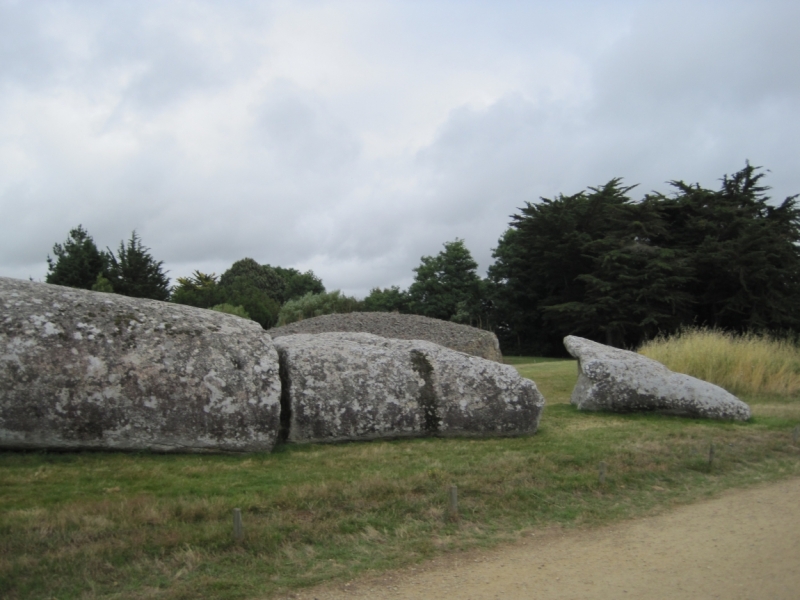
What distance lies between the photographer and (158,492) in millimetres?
6555

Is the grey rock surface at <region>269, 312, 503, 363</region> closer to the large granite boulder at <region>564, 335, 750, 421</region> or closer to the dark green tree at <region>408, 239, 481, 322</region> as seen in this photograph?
the large granite boulder at <region>564, 335, 750, 421</region>

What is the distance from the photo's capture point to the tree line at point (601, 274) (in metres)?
33.6

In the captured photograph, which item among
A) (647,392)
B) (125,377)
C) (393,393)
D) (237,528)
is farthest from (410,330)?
(237,528)

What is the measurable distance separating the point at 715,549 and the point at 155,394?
618 cm

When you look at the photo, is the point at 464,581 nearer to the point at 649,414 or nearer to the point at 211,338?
the point at 211,338

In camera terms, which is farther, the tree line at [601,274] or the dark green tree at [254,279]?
the dark green tree at [254,279]

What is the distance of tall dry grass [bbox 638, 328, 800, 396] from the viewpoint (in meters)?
15.8

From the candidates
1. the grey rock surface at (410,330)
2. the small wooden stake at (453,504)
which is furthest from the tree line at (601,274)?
the small wooden stake at (453,504)

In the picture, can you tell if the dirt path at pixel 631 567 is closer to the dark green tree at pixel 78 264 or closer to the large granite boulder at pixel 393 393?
the large granite boulder at pixel 393 393

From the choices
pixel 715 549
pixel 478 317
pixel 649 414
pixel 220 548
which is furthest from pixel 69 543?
pixel 478 317

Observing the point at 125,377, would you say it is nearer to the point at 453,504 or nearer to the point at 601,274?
the point at 453,504

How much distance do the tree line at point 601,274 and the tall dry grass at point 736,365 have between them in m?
11.7

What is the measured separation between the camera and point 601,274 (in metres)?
36.7

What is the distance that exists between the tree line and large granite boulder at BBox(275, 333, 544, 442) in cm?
2109
